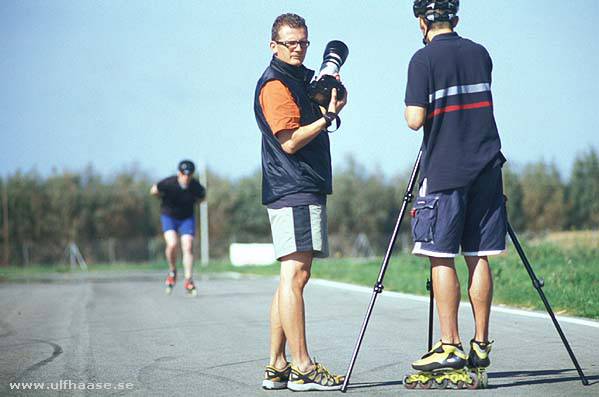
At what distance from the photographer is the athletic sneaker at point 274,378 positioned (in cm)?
481

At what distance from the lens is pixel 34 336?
7762mm

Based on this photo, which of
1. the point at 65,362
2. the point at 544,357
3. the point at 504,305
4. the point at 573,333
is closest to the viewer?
the point at 544,357

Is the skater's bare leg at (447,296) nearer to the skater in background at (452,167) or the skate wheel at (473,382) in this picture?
the skater in background at (452,167)

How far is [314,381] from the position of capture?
15.5ft

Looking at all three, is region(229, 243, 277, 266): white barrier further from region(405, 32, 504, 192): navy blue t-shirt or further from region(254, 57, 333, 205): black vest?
region(405, 32, 504, 192): navy blue t-shirt

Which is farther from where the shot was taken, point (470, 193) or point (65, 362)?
point (65, 362)

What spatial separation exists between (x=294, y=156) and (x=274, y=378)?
1.29m

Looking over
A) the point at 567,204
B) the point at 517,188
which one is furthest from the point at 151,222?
the point at 567,204

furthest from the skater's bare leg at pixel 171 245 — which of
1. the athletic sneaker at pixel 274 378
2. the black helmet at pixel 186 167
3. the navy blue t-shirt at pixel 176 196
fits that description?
the athletic sneaker at pixel 274 378

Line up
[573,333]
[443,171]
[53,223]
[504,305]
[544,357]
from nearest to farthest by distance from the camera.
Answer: [443,171]
[544,357]
[573,333]
[504,305]
[53,223]

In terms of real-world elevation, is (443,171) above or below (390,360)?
above

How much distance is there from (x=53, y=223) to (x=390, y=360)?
45.5m

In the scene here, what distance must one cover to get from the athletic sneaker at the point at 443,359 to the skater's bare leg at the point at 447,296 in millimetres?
50

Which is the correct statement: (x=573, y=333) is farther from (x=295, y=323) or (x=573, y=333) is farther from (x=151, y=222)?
(x=151, y=222)
